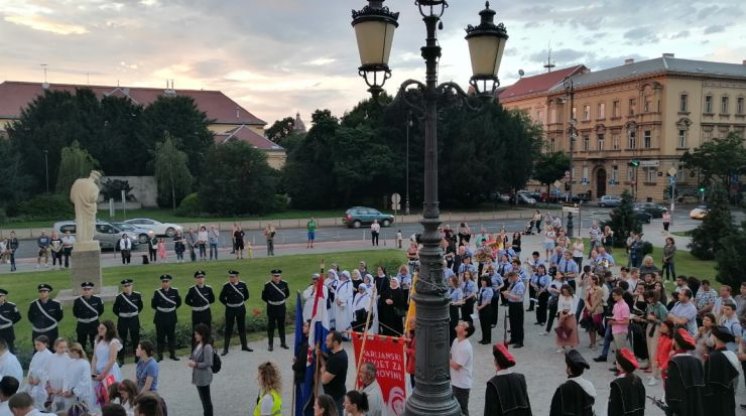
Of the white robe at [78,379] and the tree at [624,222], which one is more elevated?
the tree at [624,222]

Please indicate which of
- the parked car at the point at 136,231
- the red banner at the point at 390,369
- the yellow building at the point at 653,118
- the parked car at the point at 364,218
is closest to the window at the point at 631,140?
the yellow building at the point at 653,118

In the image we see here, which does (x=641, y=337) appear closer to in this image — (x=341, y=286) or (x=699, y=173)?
(x=341, y=286)

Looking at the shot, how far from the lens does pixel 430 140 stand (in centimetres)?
614

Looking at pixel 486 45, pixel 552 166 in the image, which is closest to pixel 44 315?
pixel 486 45

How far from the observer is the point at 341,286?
13.5m

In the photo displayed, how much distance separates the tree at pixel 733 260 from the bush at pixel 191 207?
135 feet

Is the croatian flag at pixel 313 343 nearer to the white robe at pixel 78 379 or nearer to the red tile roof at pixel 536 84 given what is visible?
the white robe at pixel 78 379

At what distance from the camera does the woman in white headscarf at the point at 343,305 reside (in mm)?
13404

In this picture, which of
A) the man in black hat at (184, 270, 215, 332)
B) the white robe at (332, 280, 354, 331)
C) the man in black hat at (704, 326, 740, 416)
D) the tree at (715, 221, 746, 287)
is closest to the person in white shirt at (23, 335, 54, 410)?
the man in black hat at (184, 270, 215, 332)

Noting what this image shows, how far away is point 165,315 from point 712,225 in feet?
76.8

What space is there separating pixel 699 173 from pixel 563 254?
56.1 m

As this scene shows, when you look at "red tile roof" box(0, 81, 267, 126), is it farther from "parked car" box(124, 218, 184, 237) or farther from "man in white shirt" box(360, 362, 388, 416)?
"man in white shirt" box(360, 362, 388, 416)

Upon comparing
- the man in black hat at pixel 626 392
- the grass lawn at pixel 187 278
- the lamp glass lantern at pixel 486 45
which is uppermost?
the lamp glass lantern at pixel 486 45

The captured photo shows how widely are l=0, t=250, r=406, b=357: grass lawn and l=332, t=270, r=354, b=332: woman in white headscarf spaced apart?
2.80 metres
